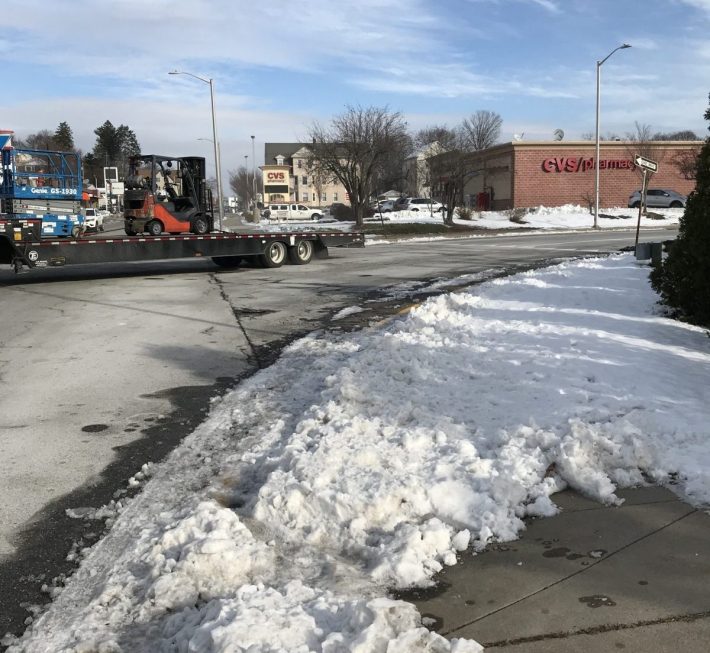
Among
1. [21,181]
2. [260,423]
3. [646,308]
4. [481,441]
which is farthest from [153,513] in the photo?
[21,181]

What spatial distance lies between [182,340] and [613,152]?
1869 inches

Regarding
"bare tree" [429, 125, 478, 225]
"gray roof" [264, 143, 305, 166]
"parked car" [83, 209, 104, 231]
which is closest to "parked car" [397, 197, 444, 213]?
"bare tree" [429, 125, 478, 225]

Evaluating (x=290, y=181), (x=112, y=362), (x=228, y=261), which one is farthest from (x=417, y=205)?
(x=290, y=181)

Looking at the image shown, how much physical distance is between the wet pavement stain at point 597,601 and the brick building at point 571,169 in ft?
159

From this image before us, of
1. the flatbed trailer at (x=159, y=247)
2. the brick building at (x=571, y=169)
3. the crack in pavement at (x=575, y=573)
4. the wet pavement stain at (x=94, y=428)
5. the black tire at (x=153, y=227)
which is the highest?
the brick building at (x=571, y=169)

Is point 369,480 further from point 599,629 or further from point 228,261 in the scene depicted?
point 228,261

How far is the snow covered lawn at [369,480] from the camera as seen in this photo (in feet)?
9.90

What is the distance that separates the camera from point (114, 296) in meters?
14.1

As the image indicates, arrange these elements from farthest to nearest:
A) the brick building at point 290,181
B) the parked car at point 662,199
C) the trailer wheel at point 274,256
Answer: the brick building at point 290,181, the parked car at point 662,199, the trailer wheel at point 274,256

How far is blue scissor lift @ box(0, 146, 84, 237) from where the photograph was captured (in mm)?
16234

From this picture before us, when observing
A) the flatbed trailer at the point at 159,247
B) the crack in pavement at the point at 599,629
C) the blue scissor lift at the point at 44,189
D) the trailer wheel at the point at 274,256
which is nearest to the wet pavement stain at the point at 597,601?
the crack in pavement at the point at 599,629

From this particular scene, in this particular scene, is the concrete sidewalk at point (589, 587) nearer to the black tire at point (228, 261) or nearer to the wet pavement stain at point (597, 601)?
the wet pavement stain at point (597, 601)

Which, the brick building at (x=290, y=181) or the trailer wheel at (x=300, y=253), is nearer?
the trailer wheel at (x=300, y=253)

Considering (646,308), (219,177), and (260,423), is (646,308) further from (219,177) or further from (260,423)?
(219,177)
